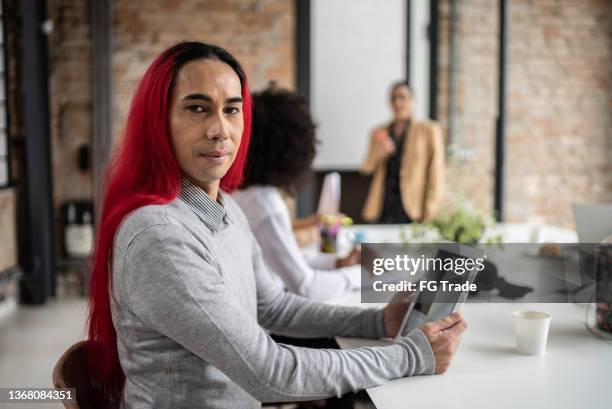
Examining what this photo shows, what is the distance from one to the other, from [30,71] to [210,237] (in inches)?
147

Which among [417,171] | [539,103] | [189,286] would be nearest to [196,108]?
[189,286]

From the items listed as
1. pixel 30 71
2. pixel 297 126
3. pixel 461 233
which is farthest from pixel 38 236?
pixel 461 233

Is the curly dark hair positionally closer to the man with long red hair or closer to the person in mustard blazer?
the man with long red hair

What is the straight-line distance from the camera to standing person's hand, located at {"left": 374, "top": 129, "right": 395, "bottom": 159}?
4.92 metres

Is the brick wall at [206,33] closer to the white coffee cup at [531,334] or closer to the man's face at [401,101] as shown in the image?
the man's face at [401,101]

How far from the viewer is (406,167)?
5000 millimetres

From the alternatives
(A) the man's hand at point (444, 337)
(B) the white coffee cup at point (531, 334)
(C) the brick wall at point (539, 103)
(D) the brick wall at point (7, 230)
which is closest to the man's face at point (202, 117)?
(A) the man's hand at point (444, 337)

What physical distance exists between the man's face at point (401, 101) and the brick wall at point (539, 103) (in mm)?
873

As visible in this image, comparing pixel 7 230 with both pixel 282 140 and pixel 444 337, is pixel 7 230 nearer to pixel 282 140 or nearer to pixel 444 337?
pixel 282 140

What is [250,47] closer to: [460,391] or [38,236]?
[38,236]

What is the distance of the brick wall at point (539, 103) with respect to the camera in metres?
5.66

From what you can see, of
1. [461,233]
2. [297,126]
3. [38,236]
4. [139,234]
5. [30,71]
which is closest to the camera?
[139,234]

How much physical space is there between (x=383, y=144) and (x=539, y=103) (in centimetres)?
188

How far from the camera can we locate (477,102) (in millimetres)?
5688
